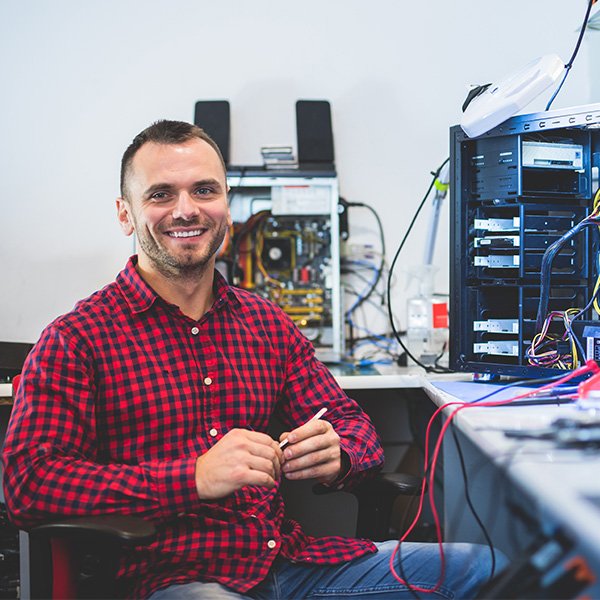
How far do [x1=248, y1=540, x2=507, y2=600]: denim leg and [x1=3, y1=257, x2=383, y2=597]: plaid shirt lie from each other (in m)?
0.02

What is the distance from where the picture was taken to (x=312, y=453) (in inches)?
49.4

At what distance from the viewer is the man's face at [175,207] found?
1406 mm

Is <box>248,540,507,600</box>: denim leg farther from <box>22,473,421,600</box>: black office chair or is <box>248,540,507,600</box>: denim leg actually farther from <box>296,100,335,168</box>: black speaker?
<box>296,100,335,168</box>: black speaker

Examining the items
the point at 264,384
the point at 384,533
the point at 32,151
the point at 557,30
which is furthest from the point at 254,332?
the point at 557,30

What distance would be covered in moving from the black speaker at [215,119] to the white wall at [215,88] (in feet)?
0.24

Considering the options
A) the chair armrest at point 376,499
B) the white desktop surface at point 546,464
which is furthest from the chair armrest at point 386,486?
the white desktop surface at point 546,464

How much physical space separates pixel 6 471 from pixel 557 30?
2.36 metres

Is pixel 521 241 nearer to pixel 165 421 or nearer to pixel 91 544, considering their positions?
pixel 165 421

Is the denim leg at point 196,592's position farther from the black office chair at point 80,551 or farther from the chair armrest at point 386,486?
the chair armrest at point 386,486

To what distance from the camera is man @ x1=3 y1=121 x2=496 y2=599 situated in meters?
1.12

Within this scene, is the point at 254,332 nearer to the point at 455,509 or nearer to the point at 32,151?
the point at 455,509

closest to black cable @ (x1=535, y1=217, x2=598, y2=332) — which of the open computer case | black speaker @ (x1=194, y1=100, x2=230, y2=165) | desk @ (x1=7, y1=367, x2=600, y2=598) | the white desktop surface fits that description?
the open computer case

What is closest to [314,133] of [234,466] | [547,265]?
[547,265]

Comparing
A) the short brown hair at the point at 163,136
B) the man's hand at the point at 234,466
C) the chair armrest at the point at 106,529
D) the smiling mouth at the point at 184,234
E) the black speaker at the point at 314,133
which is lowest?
the chair armrest at the point at 106,529
